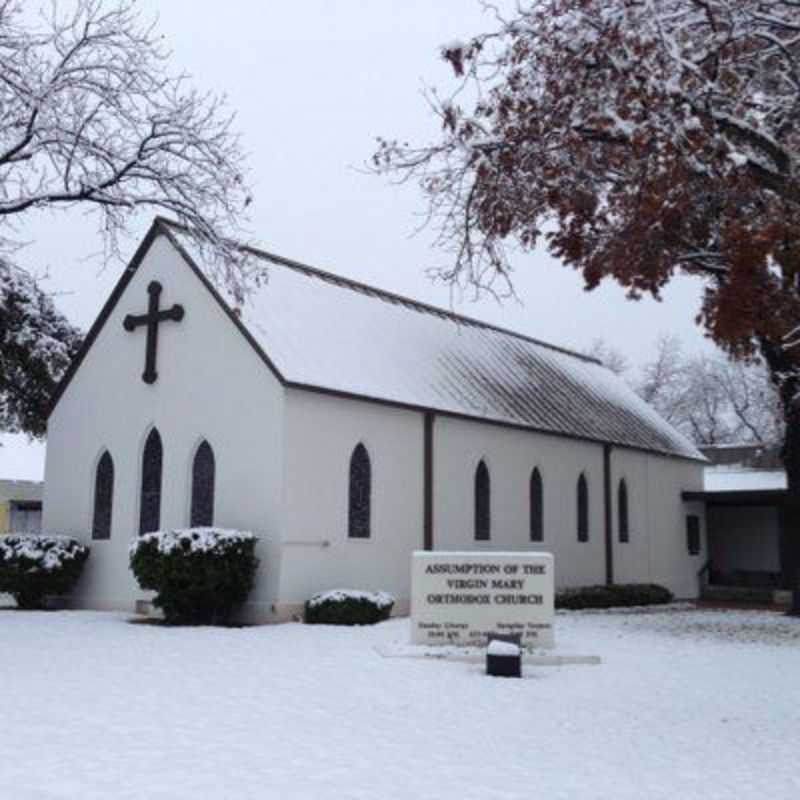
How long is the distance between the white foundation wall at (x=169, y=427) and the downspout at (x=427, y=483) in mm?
4560

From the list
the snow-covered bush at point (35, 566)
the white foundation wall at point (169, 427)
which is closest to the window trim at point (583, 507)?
the white foundation wall at point (169, 427)

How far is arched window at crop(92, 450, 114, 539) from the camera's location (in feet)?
82.0

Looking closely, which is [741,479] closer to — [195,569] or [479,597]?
[195,569]

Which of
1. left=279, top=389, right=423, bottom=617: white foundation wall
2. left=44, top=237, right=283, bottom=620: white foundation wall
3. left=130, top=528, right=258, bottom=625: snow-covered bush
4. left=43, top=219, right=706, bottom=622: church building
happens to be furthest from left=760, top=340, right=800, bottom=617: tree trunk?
left=130, top=528, right=258, bottom=625: snow-covered bush

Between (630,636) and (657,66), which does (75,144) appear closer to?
(657,66)

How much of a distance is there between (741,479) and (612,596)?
1707 centimetres

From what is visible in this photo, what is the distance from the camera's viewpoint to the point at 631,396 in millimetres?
40188

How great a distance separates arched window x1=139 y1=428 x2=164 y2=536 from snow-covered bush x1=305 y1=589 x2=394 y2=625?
4570mm

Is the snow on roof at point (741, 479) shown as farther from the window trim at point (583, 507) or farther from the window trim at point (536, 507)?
the window trim at point (536, 507)

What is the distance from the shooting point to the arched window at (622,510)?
3366cm

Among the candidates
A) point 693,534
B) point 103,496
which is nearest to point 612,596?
point 693,534

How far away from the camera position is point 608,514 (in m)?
32.6

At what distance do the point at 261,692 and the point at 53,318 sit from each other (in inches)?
862

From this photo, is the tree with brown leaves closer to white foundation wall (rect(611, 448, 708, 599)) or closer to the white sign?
the white sign
